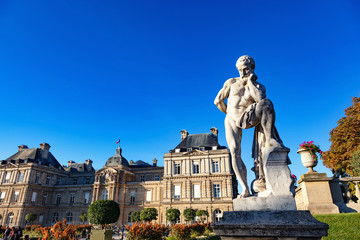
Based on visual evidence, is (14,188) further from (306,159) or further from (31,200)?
(306,159)

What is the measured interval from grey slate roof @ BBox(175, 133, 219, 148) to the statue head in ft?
103

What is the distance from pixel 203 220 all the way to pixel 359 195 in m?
23.4

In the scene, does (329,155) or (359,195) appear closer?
(359,195)

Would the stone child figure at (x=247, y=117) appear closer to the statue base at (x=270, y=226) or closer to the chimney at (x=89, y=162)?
the statue base at (x=270, y=226)

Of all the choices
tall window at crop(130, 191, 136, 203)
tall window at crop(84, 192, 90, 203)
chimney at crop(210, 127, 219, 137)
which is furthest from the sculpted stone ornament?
tall window at crop(84, 192, 90, 203)

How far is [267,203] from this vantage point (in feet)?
9.48

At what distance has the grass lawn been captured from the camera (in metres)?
5.76

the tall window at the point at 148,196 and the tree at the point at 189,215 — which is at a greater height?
the tall window at the point at 148,196

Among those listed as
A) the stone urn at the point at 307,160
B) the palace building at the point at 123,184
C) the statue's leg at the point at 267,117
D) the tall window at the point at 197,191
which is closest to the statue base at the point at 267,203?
the statue's leg at the point at 267,117

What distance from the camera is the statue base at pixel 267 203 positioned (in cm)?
281

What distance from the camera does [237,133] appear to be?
3492 mm

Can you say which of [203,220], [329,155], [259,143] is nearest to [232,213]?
[259,143]

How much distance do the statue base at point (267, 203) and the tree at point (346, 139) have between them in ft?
54.4

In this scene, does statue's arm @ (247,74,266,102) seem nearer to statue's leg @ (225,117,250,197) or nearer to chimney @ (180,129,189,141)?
statue's leg @ (225,117,250,197)
